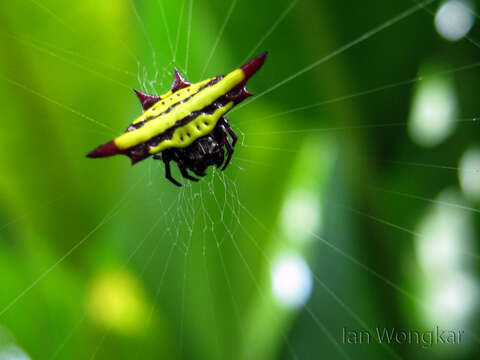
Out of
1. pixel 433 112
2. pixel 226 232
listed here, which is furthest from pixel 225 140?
pixel 433 112

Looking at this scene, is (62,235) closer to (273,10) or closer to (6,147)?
(6,147)

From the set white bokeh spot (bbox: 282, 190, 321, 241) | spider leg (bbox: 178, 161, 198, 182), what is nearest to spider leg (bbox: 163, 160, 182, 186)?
spider leg (bbox: 178, 161, 198, 182)

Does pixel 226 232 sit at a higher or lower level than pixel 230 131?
lower

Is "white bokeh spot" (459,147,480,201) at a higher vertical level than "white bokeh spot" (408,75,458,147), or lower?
lower

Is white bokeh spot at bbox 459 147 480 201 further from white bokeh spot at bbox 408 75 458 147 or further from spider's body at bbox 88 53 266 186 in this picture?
spider's body at bbox 88 53 266 186

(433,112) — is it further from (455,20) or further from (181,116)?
(181,116)

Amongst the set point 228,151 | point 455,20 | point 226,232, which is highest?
point 455,20

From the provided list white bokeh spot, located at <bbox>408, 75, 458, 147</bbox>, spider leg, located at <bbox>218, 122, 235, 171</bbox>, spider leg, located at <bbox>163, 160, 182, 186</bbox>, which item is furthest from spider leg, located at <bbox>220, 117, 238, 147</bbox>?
white bokeh spot, located at <bbox>408, 75, 458, 147</bbox>

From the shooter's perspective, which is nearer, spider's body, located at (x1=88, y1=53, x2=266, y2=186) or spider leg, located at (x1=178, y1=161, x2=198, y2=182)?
spider's body, located at (x1=88, y1=53, x2=266, y2=186)
